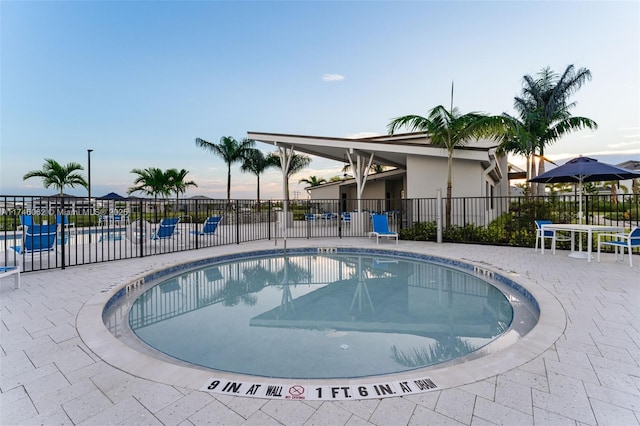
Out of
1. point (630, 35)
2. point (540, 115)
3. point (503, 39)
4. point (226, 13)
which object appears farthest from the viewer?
point (540, 115)

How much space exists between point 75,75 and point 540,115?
2372 centimetres

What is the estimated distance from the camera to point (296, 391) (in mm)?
2262

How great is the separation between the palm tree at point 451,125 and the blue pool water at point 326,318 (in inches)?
208

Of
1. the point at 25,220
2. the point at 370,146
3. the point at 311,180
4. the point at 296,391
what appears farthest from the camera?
the point at 311,180

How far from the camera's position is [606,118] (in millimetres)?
15977

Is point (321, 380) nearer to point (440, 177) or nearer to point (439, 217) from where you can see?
point (439, 217)

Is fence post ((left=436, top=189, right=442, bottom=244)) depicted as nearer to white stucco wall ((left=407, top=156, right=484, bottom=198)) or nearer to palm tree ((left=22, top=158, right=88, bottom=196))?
white stucco wall ((left=407, top=156, right=484, bottom=198))

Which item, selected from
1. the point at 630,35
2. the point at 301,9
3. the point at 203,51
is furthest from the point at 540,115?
the point at 203,51

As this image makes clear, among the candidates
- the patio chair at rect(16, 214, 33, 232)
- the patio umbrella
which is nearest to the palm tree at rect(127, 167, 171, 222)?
the patio chair at rect(16, 214, 33, 232)

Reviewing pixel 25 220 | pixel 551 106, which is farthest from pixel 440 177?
pixel 25 220

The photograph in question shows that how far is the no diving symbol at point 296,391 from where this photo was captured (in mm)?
2206

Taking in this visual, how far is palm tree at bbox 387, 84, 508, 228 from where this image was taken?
9.98m

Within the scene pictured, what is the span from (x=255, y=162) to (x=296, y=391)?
76.5 ft

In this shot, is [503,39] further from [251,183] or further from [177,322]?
[251,183]
